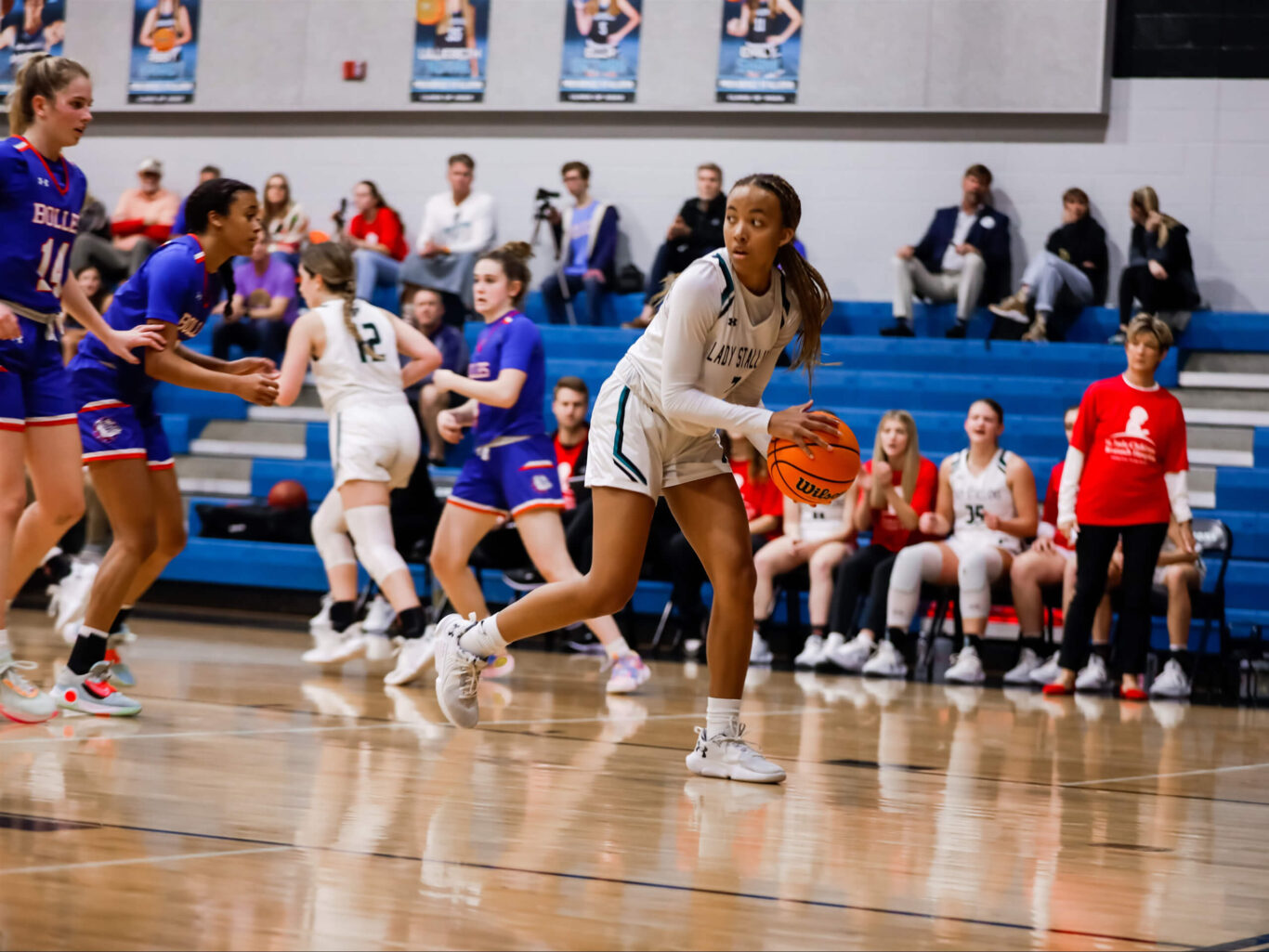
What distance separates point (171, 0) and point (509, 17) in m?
3.63

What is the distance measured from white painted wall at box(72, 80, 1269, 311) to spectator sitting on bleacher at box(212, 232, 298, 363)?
1904mm

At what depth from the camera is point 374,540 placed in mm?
6281

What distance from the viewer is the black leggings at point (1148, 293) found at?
35.4ft

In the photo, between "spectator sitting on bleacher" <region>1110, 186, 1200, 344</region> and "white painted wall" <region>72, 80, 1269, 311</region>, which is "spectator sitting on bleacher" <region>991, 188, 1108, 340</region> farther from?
"white painted wall" <region>72, 80, 1269, 311</region>

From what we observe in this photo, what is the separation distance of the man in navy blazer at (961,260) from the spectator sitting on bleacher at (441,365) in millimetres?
3241

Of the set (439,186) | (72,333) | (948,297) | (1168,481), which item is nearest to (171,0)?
(439,186)

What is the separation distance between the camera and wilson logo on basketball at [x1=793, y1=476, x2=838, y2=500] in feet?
12.3

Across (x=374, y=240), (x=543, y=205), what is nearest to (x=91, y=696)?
(x=543, y=205)

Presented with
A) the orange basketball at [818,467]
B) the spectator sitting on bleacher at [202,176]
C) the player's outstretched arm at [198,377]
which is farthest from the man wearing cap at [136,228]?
the orange basketball at [818,467]

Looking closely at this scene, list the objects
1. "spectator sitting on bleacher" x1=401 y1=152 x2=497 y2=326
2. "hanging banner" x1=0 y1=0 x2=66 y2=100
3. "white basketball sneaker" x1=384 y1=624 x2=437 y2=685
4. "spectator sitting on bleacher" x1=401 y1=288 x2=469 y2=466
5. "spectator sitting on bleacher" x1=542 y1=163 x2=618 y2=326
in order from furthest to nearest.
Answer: "hanging banner" x1=0 y1=0 x2=66 y2=100 → "spectator sitting on bleacher" x1=542 y1=163 x2=618 y2=326 → "spectator sitting on bleacher" x1=401 y1=152 x2=497 y2=326 → "spectator sitting on bleacher" x1=401 y1=288 x2=469 y2=466 → "white basketball sneaker" x1=384 y1=624 x2=437 y2=685

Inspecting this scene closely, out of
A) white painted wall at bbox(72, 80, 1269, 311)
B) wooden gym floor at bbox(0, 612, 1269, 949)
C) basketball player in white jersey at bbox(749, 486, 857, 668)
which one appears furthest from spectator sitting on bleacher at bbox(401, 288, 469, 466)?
wooden gym floor at bbox(0, 612, 1269, 949)

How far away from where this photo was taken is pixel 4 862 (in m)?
2.42

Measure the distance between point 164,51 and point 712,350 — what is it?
41.6 feet

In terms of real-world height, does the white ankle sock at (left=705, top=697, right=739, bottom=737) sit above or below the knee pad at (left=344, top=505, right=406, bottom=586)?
below
